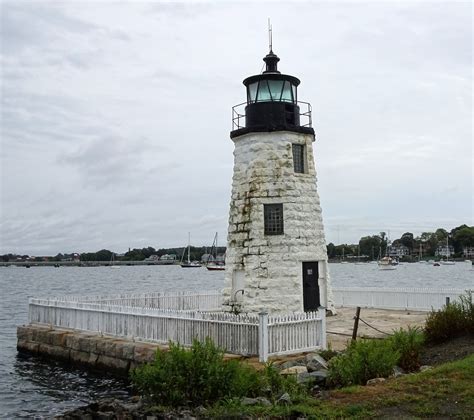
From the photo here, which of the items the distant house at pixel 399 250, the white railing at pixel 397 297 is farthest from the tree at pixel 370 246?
the white railing at pixel 397 297

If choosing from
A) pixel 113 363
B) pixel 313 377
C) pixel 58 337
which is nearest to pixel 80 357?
pixel 58 337

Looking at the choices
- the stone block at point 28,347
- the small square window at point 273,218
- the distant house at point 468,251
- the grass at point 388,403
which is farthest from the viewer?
the distant house at point 468,251

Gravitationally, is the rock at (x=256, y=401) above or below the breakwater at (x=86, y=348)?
above

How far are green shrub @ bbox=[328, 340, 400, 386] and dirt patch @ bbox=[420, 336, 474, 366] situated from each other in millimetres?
1386

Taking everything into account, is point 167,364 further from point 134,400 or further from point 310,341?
point 310,341

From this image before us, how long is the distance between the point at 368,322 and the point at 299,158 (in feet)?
19.0

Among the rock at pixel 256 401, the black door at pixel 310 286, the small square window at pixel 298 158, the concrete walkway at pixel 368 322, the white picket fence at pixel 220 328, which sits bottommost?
the rock at pixel 256 401

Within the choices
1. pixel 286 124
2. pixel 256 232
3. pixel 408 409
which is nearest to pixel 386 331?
pixel 256 232

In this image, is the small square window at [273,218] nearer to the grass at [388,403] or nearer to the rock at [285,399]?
the grass at [388,403]

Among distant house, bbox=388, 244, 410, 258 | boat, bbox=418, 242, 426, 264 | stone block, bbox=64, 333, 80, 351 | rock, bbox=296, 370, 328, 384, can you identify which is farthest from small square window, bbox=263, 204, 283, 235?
distant house, bbox=388, 244, 410, 258

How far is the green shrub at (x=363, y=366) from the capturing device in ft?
34.2

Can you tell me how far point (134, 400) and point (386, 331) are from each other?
8649mm

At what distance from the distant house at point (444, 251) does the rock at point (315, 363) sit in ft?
497

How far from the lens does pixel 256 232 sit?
18219 millimetres
